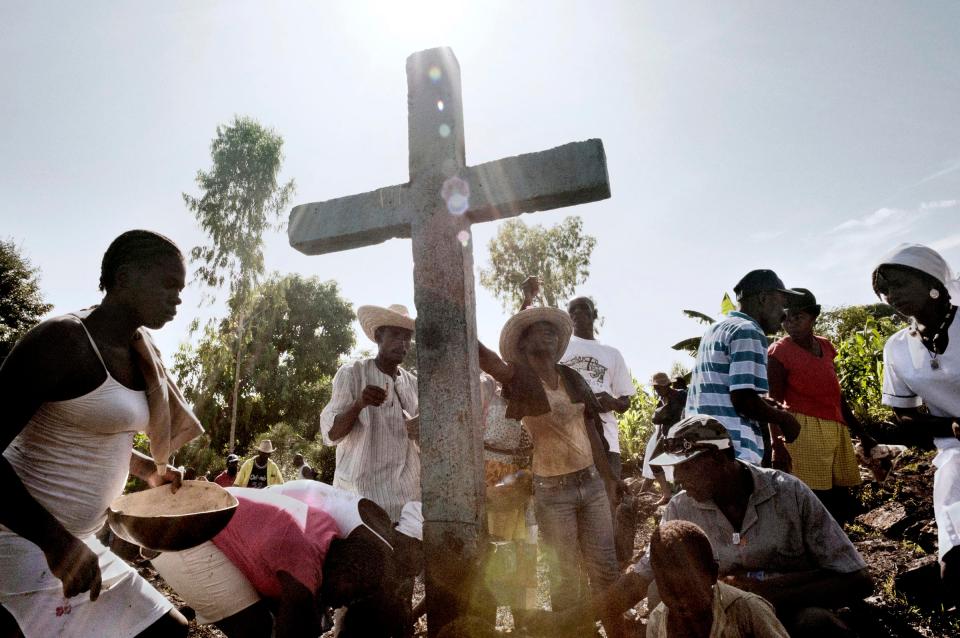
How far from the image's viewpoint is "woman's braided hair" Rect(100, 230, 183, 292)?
206 cm

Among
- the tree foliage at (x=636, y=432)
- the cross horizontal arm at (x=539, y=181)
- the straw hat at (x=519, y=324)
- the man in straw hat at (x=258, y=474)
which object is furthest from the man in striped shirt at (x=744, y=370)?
the man in straw hat at (x=258, y=474)

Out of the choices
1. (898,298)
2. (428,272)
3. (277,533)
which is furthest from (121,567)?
(898,298)

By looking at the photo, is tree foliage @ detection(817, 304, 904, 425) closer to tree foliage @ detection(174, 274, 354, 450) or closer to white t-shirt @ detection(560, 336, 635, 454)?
white t-shirt @ detection(560, 336, 635, 454)

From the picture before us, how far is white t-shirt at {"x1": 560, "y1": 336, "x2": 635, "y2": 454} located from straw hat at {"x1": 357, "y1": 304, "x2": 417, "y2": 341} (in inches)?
81.2

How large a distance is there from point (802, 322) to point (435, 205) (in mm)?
3376

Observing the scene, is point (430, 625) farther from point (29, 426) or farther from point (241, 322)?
point (241, 322)

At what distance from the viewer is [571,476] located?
10.7ft

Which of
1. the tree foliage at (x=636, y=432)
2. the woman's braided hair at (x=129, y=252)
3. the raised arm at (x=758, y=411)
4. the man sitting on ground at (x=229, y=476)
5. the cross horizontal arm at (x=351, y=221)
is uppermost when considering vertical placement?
the cross horizontal arm at (x=351, y=221)

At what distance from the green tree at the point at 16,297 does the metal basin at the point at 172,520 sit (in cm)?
2092

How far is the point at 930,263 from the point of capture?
2.55m

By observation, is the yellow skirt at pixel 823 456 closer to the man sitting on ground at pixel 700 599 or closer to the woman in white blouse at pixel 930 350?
the woman in white blouse at pixel 930 350

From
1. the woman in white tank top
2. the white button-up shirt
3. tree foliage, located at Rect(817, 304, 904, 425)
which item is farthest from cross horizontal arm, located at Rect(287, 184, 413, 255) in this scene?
tree foliage, located at Rect(817, 304, 904, 425)

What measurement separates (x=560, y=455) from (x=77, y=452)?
2.52 m

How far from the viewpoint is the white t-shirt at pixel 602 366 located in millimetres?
4875
